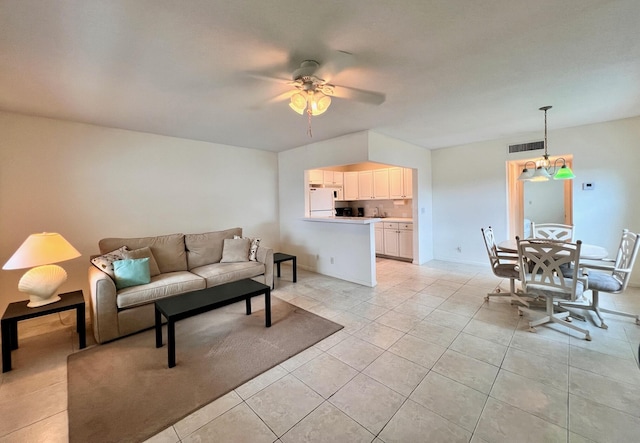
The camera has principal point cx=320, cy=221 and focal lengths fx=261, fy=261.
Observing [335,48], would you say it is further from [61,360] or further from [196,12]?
[61,360]

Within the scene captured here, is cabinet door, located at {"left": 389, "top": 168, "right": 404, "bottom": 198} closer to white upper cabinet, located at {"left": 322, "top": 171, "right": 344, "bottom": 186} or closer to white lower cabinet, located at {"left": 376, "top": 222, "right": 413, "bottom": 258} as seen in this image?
white lower cabinet, located at {"left": 376, "top": 222, "right": 413, "bottom": 258}

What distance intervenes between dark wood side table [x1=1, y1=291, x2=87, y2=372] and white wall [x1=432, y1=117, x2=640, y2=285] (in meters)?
6.05

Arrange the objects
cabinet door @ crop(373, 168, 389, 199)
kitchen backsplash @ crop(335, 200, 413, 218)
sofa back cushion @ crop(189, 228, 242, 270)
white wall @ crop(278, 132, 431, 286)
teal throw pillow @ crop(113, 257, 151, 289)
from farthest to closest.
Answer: kitchen backsplash @ crop(335, 200, 413, 218)
cabinet door @ crop(373, 168, 389, 199)
white wall @ crop(278, 132, 431, 286)
sofa back cushion @ crop(189, 228, 242, 270)
teal throw pillow @ crop(113, 257, 151, 289)

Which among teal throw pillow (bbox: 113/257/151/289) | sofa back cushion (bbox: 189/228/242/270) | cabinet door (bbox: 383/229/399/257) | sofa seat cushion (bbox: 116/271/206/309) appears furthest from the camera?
cabinet door (bbox: 383/229/399/257)

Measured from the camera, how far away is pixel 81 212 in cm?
350

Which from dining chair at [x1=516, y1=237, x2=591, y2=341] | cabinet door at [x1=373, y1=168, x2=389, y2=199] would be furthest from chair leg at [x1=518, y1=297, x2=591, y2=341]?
cabinet door at [x1=373, y1=168, x2=389, y2=199]

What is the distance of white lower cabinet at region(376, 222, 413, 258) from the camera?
5.83 m

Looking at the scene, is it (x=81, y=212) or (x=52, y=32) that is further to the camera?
(x=81, y=212)

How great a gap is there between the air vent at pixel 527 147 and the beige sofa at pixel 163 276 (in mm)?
4696

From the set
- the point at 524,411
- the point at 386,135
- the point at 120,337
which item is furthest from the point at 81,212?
the point at 524,411

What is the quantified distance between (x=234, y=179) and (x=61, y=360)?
346 cm

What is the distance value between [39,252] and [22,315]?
55 centimetres

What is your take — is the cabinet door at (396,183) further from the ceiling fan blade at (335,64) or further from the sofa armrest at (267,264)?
the ceiling fan blade at (335,64)

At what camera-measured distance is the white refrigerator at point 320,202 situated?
214 inches
